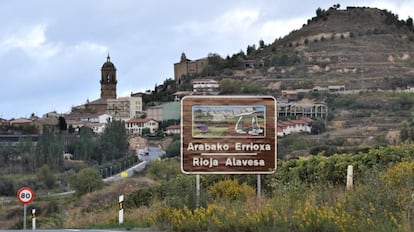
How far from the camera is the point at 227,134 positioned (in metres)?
16.0

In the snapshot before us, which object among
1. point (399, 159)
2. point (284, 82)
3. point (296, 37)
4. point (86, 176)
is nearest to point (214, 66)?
point (296, 37)

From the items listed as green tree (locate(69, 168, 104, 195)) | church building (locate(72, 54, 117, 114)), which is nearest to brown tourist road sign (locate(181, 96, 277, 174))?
green tree (locate(69, 168, 104, 195))

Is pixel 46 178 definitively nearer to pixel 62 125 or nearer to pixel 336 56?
pixel 62 125

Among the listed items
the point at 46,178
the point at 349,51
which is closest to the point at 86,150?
the point at 46,178

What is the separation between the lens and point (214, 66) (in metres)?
160

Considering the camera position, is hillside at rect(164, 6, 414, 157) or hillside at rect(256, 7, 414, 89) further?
hillside at rect(256, 7, 414, 89)

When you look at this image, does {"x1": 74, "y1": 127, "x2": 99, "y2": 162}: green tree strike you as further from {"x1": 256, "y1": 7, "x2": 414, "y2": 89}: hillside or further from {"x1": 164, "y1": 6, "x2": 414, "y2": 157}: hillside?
{"x1": 256, "y1": 7, "x2": 414, "y2": 89}: hillside

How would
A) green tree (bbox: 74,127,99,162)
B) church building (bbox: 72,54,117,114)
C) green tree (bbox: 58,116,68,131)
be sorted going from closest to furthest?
green tree (bbox: 74,127,99,162), green tree (bbox: 58,116,68,131), church building (bbox: 72,54,117,114)

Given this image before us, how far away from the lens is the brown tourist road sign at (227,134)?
621 inches

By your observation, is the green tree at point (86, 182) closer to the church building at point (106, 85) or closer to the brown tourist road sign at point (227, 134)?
the brown tourist road sign at point (227, 134)

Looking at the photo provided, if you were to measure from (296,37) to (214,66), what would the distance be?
18762 mm

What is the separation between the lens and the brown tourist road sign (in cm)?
1578

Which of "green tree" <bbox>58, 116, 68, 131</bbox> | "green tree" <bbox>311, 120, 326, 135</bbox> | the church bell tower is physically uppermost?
the church bell tower

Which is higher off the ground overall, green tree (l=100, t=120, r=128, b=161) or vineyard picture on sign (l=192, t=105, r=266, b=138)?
vineyard picture on sign (l=192, t=105, r=266, b=138)
